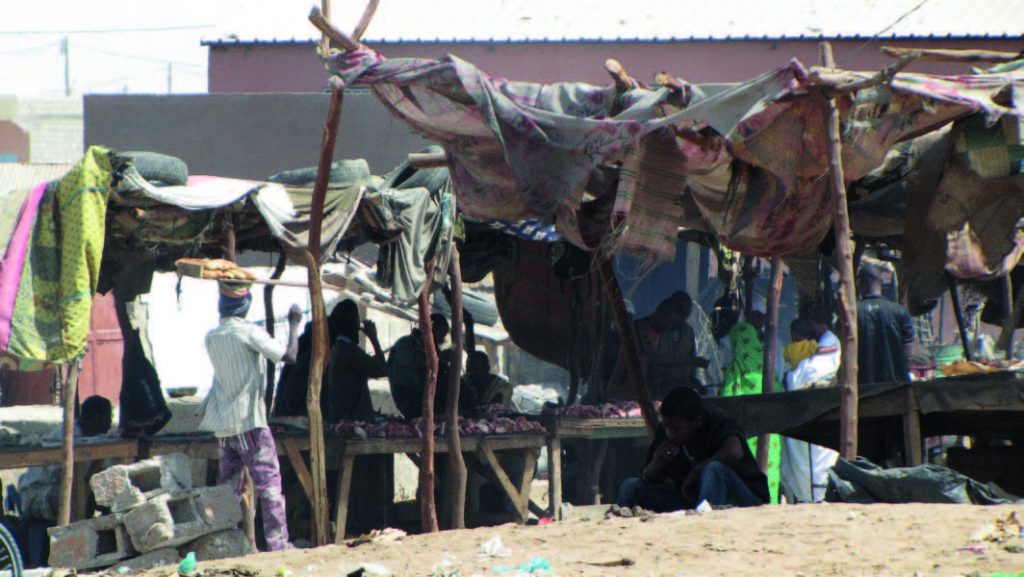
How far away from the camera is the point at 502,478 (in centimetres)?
1134

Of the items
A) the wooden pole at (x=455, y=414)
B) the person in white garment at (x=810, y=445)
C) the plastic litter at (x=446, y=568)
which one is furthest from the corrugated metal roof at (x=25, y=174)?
the plastic litter at (x=446, y=568)

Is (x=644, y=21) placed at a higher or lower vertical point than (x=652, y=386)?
higher

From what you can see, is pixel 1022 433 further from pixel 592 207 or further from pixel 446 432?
pixel 446 432

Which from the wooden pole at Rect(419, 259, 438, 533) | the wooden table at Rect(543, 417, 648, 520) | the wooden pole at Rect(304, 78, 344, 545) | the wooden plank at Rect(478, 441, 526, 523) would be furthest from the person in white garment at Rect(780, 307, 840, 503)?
the wooden pole at Rect(304, 78, 344, 545)

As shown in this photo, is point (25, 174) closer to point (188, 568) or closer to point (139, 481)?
point (139, 481)

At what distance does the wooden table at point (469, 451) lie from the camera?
411 inches

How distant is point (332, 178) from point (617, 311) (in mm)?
2377

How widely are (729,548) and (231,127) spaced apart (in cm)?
1492

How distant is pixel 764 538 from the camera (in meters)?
6.00

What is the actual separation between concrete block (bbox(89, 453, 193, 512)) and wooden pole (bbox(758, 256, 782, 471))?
4265 millimetres

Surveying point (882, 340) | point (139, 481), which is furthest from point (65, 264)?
point (882, 340)

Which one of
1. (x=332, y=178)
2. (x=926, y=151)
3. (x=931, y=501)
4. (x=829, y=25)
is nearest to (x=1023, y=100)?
(x=926, y=151)

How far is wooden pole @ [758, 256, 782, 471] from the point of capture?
10.1 metres

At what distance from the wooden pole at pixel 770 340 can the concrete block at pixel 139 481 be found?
4265mm
